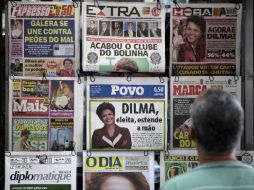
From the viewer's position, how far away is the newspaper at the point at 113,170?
10.0ft

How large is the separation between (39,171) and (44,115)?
340 mm

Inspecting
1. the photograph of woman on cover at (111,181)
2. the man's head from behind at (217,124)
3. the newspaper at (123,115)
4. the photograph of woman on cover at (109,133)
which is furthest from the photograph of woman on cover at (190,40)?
the man's head from behind at (217,124)

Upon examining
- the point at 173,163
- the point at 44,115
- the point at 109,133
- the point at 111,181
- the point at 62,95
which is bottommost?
the point at 111,181

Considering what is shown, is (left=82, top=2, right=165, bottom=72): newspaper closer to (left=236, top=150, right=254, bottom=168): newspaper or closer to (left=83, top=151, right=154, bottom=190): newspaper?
(left=83, top=151, right=154, bottom=190): newspaper

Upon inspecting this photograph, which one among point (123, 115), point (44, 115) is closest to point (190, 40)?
point (123, 115)

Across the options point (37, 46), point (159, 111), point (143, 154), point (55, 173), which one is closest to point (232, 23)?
point (159, 111)

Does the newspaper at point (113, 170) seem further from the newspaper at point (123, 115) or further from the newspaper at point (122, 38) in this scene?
the newspaper at point (122, 38)

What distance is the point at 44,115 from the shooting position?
3.03 meters

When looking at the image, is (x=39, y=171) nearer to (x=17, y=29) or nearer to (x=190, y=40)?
(x=17, y=29)

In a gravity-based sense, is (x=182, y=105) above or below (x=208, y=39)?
below

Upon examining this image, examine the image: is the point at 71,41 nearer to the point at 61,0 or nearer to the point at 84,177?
the point at 61,0

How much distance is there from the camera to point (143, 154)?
307 centimetres

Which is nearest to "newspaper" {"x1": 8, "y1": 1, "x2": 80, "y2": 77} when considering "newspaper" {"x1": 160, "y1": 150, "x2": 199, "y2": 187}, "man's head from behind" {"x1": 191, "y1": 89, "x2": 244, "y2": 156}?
"newspaper" {"x1": 160, "y1": 150, "x2": 199, "y2": 187}

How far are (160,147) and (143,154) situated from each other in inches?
4.4
